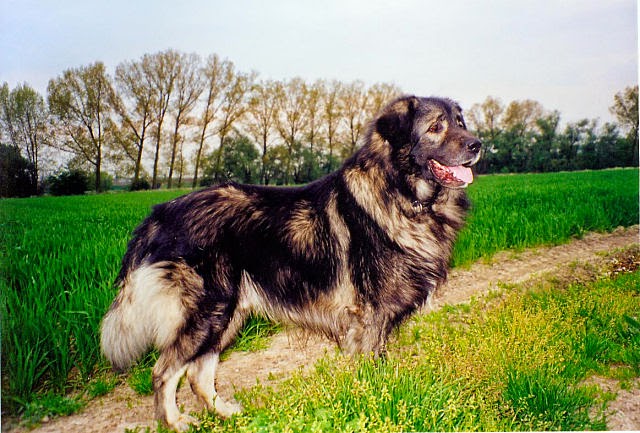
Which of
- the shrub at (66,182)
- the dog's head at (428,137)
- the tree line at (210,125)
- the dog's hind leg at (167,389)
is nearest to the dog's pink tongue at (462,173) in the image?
the dog's head at (428,137)

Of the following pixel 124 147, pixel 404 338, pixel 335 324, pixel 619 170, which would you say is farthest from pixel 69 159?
pixel 619 170

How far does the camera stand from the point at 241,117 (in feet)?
9.62

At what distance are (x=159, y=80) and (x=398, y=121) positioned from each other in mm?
1666

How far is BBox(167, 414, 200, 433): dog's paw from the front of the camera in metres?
2.25

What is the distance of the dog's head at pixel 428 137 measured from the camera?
2.44 meters

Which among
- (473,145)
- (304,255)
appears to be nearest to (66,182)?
(304,255)

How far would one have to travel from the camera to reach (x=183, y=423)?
2.29m

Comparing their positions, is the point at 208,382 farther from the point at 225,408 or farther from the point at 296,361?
the point at 296,361

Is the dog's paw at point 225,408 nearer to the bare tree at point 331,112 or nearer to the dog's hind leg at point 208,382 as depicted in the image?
the dog's hind leg at point 208,382

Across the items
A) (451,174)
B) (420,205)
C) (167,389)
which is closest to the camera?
(167,389)

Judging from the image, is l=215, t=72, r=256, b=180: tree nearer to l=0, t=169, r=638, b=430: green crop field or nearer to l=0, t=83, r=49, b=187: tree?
l=0, t=169, r=638, b=430: green crop field

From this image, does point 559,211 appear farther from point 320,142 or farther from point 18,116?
point 18,116

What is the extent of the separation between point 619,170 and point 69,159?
424 cm

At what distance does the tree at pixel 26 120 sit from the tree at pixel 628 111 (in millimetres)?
4207
